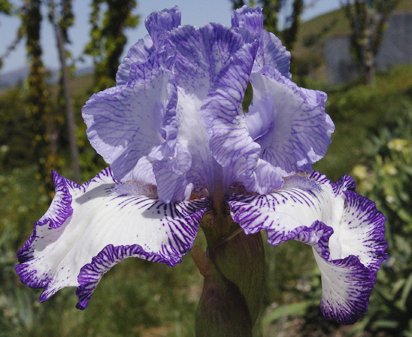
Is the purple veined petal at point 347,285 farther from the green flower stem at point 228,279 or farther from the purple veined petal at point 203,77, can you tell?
the purple veined petal at point 203,77

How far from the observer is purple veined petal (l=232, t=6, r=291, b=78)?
0.83m

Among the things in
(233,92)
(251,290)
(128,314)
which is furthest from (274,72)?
(128,314)

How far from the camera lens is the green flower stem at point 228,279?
80 cm

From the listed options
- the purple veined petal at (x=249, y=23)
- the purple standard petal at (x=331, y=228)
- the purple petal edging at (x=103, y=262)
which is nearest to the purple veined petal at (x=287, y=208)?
the purple standard petal at (x=331, y=228)

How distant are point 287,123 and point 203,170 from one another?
0.50 feet

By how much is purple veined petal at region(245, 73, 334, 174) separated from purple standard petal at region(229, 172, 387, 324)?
40 millimetres

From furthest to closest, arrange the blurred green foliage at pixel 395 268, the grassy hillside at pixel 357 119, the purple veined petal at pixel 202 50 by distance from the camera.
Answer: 1. the grassy hillside at pixel 357 119
2. the blurred green foliage at pixel 395 268
3. the purple veined petal at pixel 202 50

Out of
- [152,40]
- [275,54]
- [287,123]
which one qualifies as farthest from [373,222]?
[152,40]

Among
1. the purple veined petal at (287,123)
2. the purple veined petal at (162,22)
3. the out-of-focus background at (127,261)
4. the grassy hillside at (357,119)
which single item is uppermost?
the purple veined petal at (162,22)

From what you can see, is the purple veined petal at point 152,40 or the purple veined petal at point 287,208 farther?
the purple veined petal at point 152,40

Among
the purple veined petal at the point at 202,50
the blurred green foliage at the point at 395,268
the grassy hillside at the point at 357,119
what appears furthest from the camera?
the grassy hillside at the point at 357,119

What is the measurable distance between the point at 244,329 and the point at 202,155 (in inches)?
10.6

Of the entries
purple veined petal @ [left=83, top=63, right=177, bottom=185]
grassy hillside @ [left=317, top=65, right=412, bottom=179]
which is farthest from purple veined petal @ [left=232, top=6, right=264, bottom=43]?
grassy hillside @ [left=317, top=65, right=412, bottom=179]

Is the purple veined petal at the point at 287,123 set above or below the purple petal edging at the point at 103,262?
above
